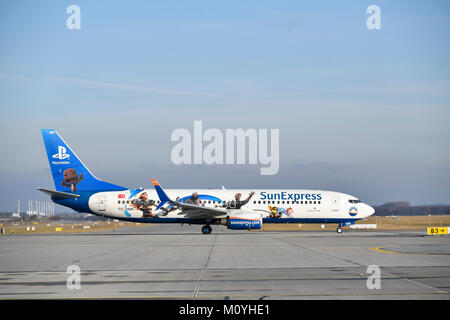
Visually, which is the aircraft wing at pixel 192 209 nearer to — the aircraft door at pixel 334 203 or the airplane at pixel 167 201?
the airplane at pixel 167 201

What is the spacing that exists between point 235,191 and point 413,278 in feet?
110

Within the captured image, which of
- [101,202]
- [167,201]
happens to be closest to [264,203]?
[167,201]

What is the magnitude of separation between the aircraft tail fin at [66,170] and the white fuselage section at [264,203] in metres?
1.24

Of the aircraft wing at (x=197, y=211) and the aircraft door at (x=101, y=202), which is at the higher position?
the aircraft door at (x=101, y=202)

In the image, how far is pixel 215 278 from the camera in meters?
17.0

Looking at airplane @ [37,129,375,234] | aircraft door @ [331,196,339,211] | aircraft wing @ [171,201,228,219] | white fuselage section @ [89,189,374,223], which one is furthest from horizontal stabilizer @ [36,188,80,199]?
aircraft door @ [331,196,339,211]

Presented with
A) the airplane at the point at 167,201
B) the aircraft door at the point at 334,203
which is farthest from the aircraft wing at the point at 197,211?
the aircraft door at the point at 334,203

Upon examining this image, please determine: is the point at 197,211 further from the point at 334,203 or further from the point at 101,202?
the point at 334,203

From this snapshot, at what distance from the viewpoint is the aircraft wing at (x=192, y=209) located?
4542 centimetres

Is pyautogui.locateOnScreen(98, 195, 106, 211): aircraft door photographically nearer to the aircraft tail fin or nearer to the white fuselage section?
the white fuselage section

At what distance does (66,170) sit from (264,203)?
19331 millimetres

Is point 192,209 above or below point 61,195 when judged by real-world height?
below

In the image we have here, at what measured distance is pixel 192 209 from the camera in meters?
46.8

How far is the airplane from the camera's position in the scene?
158ft
